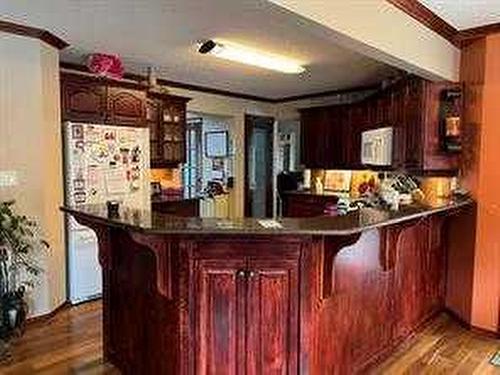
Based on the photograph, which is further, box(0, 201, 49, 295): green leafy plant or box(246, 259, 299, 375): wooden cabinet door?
box(0, 201, 49, 295): green leafy plant

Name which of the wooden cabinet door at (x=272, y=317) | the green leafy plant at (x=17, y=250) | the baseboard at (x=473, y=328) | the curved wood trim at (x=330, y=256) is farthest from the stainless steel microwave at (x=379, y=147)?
the green leafy plant at (x=17, y=250)

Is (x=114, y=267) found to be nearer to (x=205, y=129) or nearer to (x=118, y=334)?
(x=118, y=334)

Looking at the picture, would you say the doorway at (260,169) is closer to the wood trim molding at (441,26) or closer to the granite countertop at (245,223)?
the wood trim molding at (441,26)

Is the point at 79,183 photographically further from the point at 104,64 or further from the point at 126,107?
the point at 104,64

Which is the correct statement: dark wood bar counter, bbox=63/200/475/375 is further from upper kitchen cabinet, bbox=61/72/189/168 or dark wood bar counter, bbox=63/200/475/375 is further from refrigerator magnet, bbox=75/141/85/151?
upper kitchen cabinet, bbox=61/72/189/168

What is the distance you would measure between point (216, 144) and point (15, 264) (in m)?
4.54

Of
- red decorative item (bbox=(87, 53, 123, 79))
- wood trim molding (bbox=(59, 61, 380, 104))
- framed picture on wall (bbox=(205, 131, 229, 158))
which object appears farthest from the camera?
framed picture on wall (bbox=(205, 131, 229, 158))

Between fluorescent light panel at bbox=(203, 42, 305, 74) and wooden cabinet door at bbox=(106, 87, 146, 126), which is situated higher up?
fluorescent light panel at bbox=(203, 42, 305, 74)

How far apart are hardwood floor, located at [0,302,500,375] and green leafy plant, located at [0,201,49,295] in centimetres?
43

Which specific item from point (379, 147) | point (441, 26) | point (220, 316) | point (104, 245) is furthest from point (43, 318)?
point (441, 26)

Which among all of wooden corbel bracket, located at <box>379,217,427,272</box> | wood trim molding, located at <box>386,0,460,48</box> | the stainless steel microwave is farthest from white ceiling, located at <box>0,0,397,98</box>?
wooden corbel bracket, located at <box>379,217,427,272</box>

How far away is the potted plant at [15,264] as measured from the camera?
3410 mm

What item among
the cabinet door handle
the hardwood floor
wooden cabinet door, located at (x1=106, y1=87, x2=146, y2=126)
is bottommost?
the hardwood floor

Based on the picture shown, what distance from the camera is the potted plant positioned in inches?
134
